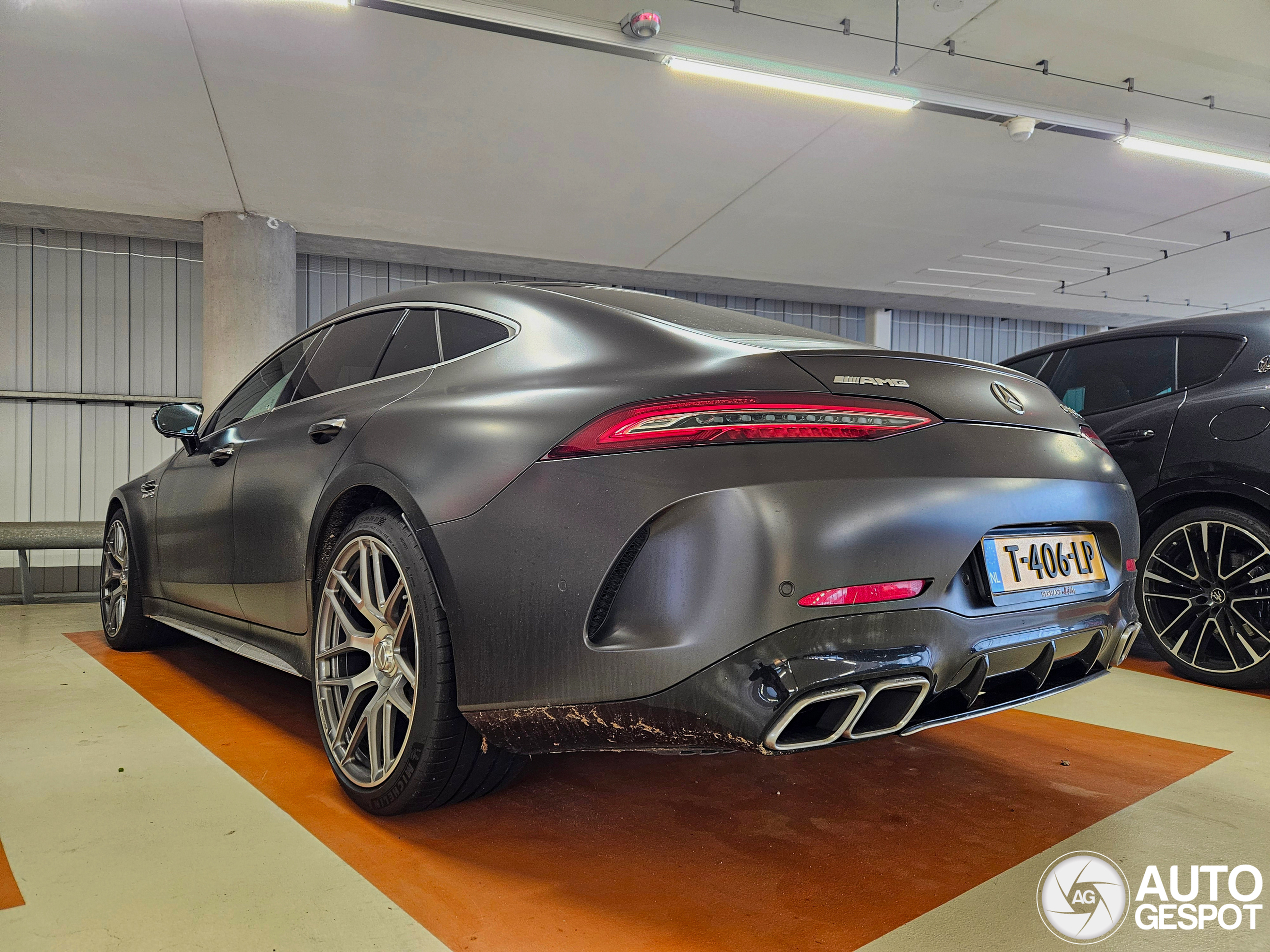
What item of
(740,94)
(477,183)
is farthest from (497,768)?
(477,183)

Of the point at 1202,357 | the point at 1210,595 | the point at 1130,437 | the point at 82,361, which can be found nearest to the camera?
the point at 1210,595

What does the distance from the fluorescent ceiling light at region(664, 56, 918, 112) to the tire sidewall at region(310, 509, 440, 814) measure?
4344mm

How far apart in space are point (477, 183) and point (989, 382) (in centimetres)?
616

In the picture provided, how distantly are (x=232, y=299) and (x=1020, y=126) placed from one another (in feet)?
22.1

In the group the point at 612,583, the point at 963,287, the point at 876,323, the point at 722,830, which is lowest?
the point at 722,830

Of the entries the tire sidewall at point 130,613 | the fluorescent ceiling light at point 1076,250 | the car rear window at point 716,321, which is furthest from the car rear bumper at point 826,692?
the fluorescent ceiling light at point 1076,250

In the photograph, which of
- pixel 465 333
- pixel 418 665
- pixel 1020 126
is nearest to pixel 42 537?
pixel 465 333

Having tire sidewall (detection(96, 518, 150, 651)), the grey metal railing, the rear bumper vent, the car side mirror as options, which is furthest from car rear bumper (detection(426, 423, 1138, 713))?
the grey metal railing

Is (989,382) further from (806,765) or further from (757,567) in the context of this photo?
(806,765)

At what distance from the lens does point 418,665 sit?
175cm

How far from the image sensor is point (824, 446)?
1483mm

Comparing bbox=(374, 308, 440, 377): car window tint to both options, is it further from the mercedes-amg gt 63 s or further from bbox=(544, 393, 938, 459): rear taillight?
bbox=(544, 393, 938, 459): rear taillight

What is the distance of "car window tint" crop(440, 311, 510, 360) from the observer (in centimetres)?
196

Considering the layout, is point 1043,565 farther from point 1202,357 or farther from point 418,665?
point 1202,357
